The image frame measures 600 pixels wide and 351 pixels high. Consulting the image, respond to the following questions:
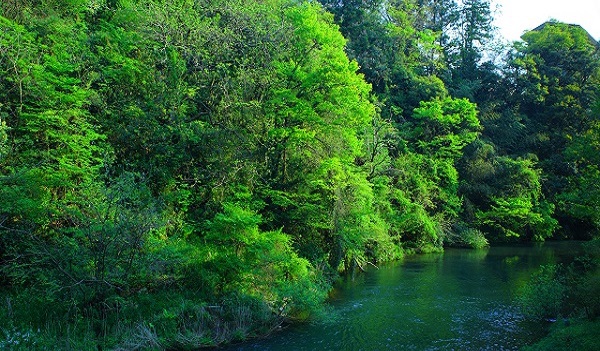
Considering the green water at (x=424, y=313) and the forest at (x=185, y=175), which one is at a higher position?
the forest at (x=185, y=175)

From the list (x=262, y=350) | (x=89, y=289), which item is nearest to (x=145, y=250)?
(x=89, y=289)

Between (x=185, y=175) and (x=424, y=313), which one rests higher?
(x=185, y=175)

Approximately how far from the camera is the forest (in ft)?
42.6

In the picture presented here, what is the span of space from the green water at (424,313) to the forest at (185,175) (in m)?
1.13

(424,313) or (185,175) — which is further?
(185,175)

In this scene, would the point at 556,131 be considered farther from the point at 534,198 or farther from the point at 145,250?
the point at 145,250

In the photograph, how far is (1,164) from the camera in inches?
577

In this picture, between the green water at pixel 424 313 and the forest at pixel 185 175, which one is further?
the green water at pixel 424 313

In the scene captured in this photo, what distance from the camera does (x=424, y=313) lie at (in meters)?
16.7

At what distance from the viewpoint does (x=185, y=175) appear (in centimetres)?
1959

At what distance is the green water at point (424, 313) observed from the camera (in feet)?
44.5

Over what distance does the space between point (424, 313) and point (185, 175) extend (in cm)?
1090

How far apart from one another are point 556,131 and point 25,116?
4376 cm

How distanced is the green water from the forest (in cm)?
113
